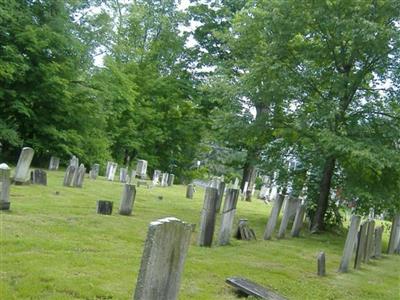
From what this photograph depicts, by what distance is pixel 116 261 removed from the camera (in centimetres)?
716

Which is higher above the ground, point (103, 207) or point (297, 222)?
point (297, 222)

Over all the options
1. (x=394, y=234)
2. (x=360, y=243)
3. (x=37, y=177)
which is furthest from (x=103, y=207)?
(x=394, y=234)

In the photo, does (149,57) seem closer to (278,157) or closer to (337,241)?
(278,157)

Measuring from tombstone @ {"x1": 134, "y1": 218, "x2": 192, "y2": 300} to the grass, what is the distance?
1352mm

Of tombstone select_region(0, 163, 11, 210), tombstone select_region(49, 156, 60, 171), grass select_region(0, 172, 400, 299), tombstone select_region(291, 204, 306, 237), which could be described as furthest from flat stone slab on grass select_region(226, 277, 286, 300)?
tombstone select_region(49, 156, 60, 171)

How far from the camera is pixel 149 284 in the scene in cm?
433

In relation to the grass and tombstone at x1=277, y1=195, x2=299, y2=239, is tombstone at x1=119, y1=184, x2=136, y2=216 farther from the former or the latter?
tombstone at x1=277, y1=195, x2=299, y2=239

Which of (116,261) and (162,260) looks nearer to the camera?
(162,260)

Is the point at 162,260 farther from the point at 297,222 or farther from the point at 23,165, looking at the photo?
the point at 23,165

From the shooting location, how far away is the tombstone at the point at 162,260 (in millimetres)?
4297

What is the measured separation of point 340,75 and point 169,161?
2222 cm

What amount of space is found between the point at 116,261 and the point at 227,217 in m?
3.64

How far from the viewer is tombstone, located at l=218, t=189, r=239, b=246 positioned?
10.2 metres

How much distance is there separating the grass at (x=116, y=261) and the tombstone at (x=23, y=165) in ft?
1.78
